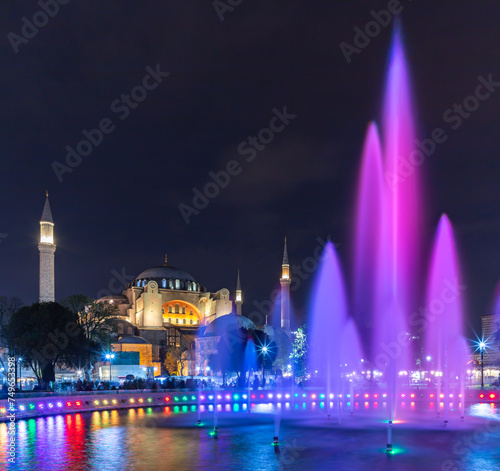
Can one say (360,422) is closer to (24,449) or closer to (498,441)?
(498,441)

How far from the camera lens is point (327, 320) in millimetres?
50156

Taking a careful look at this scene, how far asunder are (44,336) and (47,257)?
2310cm

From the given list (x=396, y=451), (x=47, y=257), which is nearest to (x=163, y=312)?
(x=47, y=257)

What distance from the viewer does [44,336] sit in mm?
43781

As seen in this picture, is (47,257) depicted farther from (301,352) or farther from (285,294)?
(285,294)

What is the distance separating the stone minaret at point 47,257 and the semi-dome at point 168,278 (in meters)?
37.9

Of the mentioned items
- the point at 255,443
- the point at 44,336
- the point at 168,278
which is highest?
the point at 168,278

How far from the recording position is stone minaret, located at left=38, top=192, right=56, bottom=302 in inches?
2516

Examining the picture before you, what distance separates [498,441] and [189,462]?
10.3 meters

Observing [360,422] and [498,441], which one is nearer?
[498,441]

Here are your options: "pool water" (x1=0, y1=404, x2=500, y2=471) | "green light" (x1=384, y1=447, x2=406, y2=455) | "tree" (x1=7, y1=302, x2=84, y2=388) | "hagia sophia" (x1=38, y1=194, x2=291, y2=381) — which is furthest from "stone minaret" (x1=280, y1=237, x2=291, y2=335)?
"green light" (x1=384, y1=447, x2=406, y2=455)

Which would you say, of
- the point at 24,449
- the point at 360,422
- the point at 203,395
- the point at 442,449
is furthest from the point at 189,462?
the point at 203,395

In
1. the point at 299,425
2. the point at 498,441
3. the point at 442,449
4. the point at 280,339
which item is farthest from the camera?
the point at 280,339

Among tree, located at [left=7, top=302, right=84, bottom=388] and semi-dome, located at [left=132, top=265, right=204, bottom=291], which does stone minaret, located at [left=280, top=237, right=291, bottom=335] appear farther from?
tree, located at [left=7, top=302, right=84, bottom=388]
